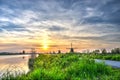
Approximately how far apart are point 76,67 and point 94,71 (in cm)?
161

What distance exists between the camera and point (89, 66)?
17.5 meters

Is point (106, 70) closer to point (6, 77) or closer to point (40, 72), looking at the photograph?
point (40, 72)

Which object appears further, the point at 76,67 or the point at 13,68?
the point at 76,67

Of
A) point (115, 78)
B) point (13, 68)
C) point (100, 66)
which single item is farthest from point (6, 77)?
point (100, 66)

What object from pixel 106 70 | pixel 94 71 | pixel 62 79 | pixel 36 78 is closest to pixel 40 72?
pixel 36 78

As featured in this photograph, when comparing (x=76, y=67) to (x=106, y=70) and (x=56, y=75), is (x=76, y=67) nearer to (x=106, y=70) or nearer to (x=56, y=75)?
(x=106, y=70)

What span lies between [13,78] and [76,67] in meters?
5.85

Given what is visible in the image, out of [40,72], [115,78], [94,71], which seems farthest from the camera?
[94,71]

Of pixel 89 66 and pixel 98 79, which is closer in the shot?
pixel 98 79

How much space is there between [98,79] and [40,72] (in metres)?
3.68

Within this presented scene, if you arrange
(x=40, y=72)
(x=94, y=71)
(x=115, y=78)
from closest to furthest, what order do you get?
(x=115, y=78) → (x=40, y=72) → (x=94, y=71)

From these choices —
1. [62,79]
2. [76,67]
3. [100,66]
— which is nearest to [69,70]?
[76,67]

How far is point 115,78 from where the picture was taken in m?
13.1

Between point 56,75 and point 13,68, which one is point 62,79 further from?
point 13,68
